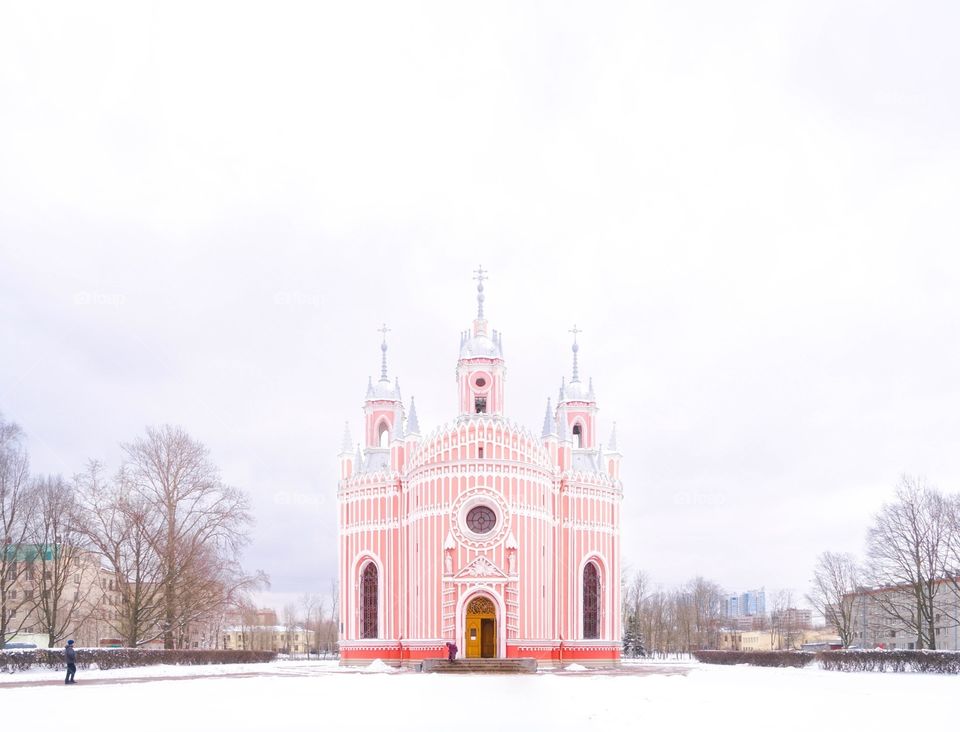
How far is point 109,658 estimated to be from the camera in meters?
48.1

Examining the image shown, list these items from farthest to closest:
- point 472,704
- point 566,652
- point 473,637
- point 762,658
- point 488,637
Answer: point 762,658
point 566,652
point 488,637
point 473,637
point 472,704

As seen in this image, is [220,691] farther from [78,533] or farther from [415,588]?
[415,588]

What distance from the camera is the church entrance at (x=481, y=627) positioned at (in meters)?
60.7

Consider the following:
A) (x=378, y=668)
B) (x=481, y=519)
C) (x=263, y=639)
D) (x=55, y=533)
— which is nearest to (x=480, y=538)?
(x=481, y=519)

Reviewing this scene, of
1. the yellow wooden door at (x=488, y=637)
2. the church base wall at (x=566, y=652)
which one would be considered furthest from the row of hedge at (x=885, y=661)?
the yellow wooden door at (x=488, y=637)

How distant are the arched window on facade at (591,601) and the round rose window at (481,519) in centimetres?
781

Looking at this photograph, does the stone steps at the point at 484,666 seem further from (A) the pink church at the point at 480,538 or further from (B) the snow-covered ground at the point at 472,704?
(B) the snow-covered ground at the point at 472,704

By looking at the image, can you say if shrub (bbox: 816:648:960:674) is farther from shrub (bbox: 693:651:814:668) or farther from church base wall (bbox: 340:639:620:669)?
church base wall (bbox: 340:639:620:669)

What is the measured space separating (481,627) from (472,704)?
1328 inches

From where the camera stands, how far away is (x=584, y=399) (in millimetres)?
73875

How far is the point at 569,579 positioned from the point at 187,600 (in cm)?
→ 2168

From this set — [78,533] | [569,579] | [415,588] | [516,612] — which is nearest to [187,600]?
[78,533]

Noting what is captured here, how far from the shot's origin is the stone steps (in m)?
51.2

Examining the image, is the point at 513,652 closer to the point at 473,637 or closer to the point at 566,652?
the point at 473,637
